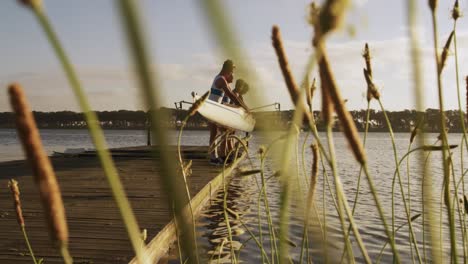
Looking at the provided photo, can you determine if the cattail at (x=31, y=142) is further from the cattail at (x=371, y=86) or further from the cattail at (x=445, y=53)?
the cattail at (x=371, y=86)

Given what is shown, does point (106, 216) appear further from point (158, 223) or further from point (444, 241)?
point (444, 241)

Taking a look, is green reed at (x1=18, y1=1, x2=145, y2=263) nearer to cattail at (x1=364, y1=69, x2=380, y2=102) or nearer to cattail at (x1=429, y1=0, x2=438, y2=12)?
cattail at (x1=429, y1=0, x2=438, y2=12)

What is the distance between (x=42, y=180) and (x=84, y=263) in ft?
9.97

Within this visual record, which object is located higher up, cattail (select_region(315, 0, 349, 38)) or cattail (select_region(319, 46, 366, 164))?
cattail (select_region(315, 0, 349, 38))

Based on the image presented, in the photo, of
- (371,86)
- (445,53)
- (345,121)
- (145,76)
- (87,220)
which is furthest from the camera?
(87,220)

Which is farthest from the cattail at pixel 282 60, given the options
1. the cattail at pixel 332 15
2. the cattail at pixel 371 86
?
the cattail at pixel 371 86

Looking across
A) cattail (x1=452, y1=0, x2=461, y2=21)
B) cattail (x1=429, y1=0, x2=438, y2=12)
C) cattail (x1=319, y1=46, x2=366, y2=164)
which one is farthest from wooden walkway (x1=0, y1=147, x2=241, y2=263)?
cattail (x1=452, y1=0, x2=461, y2=21)

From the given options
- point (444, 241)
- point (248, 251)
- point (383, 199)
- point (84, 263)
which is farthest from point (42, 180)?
point (383, 199)

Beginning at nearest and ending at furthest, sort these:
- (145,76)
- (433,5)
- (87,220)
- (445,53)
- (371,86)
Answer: (145,76), (433,5), (445,53), (371,86), (87,220)

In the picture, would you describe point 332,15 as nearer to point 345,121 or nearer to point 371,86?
point 345,121

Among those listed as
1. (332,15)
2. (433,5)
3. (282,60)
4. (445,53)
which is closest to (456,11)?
(445,53)

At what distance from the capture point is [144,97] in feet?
0.71

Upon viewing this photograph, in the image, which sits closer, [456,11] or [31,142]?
[31,142]

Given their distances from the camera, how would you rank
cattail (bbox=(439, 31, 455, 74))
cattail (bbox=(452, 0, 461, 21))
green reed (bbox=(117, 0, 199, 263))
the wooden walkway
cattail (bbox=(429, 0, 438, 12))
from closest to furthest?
green reed (bbox=(117, 0, 199, 263)) < cattail (bbox=(429, 0, 438, 12)) < cattail (bbox=(439, 31, 455, 74)) < cattail (bbox=(452, 0, 461, 21)) < the wooden walkway
